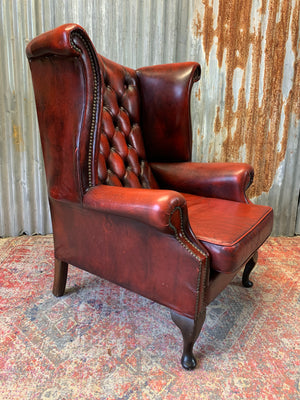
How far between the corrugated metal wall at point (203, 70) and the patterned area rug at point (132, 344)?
87cm

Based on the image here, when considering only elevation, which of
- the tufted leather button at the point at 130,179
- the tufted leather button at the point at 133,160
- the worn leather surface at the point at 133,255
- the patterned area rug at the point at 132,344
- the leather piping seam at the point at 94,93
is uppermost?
the leather piping seam at the point at 94,93

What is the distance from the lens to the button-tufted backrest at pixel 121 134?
1.42 metres

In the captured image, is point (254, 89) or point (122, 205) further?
point (254, 89)

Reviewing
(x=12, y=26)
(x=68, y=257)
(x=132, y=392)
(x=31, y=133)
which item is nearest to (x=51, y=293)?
(x=68, y=257)

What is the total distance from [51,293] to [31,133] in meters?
1.20

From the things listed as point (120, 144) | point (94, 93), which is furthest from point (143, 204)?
point (120, 144)

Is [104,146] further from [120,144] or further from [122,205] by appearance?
[122,205]

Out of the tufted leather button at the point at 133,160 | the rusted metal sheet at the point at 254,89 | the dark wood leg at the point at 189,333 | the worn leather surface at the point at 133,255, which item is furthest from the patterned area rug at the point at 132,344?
the rusted metal sheet at the point at 254,89

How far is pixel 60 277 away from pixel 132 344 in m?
0.52

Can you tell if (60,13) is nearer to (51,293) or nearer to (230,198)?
(230,198)

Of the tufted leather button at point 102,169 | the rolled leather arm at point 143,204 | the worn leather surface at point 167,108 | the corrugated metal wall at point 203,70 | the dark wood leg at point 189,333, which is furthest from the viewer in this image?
the corrugated metal wall at point 203,70

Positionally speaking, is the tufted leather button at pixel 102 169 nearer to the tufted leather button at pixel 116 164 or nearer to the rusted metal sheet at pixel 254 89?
the tufted leather button at pixel 116 164

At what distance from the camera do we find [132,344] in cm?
115

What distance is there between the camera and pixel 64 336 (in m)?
1.18
